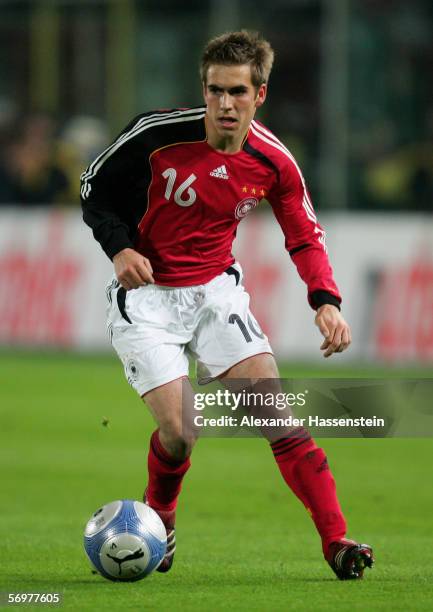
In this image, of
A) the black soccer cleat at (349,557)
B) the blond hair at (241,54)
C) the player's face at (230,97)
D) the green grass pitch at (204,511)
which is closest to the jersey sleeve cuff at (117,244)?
the player's face at (230,97)

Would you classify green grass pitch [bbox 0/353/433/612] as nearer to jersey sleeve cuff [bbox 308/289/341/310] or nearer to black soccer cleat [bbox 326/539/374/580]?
black soccer cleat [bbox 326/539/374/580]

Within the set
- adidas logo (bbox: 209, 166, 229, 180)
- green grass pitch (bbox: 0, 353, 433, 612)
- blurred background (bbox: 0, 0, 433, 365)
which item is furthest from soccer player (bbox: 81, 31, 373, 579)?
blurred background (bbox: 0, 0, 433, 365)

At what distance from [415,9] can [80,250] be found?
6115 mm

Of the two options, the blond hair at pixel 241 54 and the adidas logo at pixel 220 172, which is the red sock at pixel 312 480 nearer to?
the adidas logo at pixel 220 172

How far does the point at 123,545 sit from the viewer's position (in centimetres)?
618

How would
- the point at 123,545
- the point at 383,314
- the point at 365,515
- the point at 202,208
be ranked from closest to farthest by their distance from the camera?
the point at 123,545 → the point at 202,208 → the point at 365,515 → the point at 383,314

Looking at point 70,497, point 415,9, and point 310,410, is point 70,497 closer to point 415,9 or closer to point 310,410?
point 310,410

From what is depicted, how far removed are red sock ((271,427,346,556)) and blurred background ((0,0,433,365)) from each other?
958 centimetres

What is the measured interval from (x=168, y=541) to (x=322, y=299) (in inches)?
50.5

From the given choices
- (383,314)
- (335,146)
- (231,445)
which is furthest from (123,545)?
(335,146)

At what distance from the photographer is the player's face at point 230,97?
20.7ft

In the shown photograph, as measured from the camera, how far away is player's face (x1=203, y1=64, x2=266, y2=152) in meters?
6.32

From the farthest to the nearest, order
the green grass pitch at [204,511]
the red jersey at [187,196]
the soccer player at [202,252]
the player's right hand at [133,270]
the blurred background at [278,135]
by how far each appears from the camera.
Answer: the blurred background at [278,135]
the red jersey at [187,196]
the soccer player at [202,252]
the player's right hand at [133,270]
the green grass pitch at [204,511]

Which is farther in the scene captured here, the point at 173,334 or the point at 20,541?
the point at 20,541
